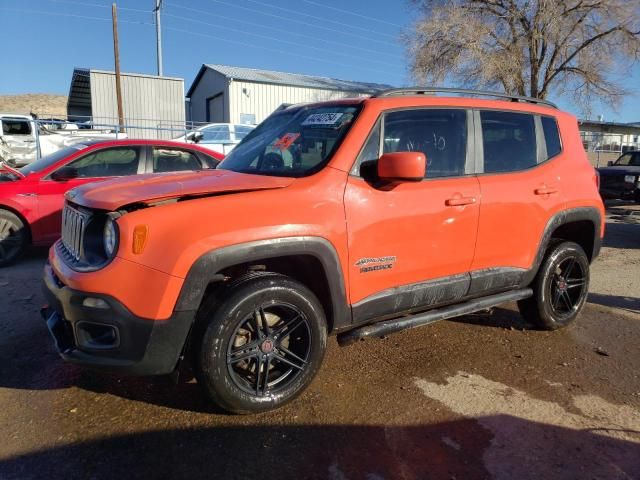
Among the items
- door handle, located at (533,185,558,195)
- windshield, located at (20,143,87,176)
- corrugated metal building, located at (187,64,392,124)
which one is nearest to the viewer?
door handle, located at (533,185,558,195)

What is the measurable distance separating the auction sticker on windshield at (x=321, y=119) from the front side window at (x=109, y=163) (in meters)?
4.17

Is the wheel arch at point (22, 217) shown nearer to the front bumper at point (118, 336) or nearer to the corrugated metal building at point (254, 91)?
the front bumper at point (118, 336)

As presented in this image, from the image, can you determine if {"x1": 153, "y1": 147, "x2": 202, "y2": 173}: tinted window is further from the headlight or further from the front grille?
the headlight

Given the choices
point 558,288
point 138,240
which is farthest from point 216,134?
point 138,240

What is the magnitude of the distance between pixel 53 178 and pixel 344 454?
5.59 meters

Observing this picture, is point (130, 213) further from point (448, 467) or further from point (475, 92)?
point (475, 92)

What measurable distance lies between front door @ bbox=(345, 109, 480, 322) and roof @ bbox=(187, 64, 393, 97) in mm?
26648

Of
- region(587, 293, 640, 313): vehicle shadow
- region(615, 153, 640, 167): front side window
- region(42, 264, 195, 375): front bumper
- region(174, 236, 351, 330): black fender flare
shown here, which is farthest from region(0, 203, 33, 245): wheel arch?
region(615, 153, 640, 167): front side window

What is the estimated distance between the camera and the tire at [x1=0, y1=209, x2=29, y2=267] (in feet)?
20.1

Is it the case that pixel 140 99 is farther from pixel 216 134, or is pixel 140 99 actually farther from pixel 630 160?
pixel 630 160

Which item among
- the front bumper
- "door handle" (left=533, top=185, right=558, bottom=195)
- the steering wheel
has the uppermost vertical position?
the steering wheel

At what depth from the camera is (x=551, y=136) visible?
419cm

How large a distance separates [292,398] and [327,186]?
1292 millimetres

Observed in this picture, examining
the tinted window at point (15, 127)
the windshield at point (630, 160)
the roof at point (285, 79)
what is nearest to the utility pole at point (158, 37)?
the roof at point (285, 79)
